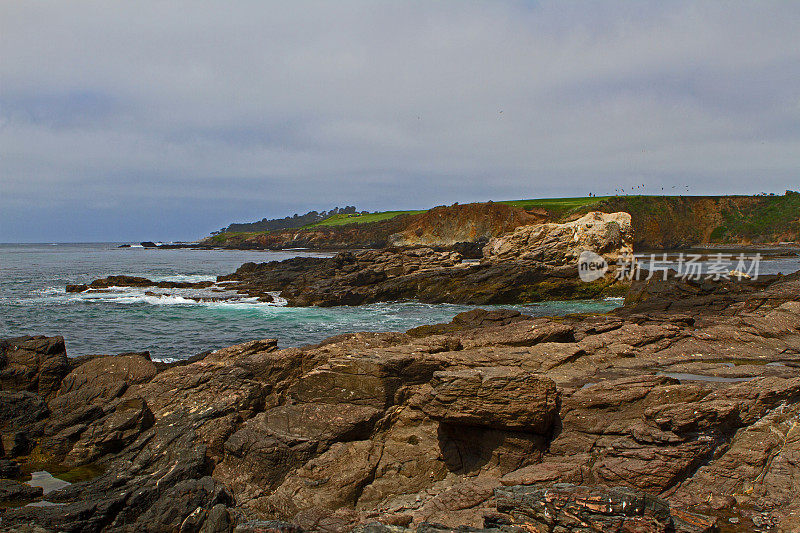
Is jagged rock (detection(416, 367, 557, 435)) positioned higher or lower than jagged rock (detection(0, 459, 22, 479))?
higher

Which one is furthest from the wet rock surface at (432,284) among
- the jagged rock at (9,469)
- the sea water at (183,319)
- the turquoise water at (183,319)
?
the jagged rock at (9,469)

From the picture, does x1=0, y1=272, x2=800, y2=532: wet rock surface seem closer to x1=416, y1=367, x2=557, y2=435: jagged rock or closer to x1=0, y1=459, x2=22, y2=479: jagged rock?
x1=416, y1=367, x2=557, y2=435: jagged rock

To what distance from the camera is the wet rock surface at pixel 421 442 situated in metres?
6.55

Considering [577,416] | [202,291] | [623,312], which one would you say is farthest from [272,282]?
[577,416]

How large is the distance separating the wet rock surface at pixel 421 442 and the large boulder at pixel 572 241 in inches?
1088

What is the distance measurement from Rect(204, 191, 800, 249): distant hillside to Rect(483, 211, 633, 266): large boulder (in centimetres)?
4429

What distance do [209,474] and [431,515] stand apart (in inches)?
161

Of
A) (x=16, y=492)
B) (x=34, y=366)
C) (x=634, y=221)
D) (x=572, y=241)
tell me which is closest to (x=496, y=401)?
(x=16, y=492)

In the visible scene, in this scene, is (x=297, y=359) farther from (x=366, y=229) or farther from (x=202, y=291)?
(x=366, y=229)

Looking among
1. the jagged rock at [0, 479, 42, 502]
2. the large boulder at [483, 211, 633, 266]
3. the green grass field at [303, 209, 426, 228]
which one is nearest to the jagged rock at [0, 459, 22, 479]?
the jagged rock at [0, 479, 42, 502]

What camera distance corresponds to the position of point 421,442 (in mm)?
8742

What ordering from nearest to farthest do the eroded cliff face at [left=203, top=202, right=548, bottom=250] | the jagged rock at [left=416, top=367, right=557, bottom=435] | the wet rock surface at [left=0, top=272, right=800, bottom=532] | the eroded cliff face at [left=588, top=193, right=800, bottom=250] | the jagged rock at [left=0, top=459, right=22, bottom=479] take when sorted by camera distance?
1. the wet rock surface at [left=0, top=272, right=800, bottom=532]
2. the jagged rock at [left=416, top=367, right=557, bottom=435]
3. the jagged rock at [left=0, top=459, right=22, bottom=479]
4. the eroded cliff face at [left=203, top=202, right=548, bottom=250]
5. the eroded cliff face at [left=588, top=193, right=800, bottom=250]

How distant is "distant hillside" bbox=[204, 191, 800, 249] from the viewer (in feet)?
303

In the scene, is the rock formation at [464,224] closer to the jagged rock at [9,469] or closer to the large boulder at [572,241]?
the large boulder at [572,241]
